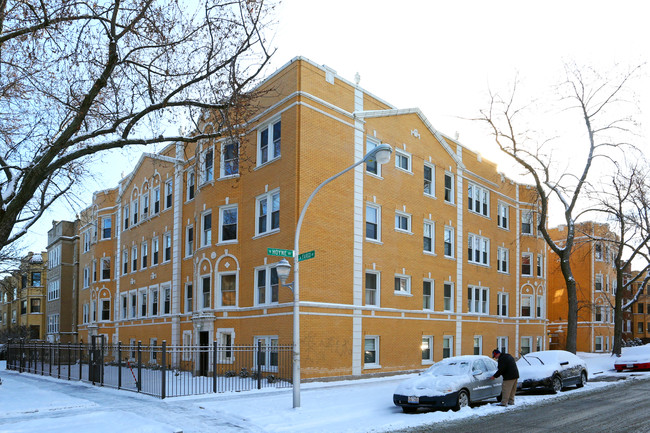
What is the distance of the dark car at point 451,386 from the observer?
1502 centimetres

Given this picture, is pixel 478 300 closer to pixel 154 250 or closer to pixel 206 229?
pixel 206 229

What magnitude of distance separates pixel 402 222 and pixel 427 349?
690 cm

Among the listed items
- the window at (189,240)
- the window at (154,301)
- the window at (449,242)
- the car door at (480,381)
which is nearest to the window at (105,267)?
the window at (154,301)

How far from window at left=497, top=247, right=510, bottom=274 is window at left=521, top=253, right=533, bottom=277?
3607 millimetres

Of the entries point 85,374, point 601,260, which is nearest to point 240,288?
point 85,374

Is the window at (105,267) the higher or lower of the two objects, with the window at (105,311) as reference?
higher

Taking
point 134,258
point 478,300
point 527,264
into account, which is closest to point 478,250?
point 478,300

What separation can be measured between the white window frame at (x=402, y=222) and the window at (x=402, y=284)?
7.64 ft

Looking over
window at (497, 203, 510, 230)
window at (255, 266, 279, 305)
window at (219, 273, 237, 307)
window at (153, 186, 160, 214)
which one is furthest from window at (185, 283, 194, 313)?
window at (497, 203, 510, 230)

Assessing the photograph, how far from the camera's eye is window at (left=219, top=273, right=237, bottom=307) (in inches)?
1024

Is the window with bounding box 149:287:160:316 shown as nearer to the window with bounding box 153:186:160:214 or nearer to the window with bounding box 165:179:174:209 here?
the window with bounding box 153:186:160:214

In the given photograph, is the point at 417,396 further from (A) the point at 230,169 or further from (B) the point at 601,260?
(B) the point at 601,260

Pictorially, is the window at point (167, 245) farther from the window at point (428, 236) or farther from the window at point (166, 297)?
the window at point (428, 236)

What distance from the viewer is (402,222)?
29.1 meters
